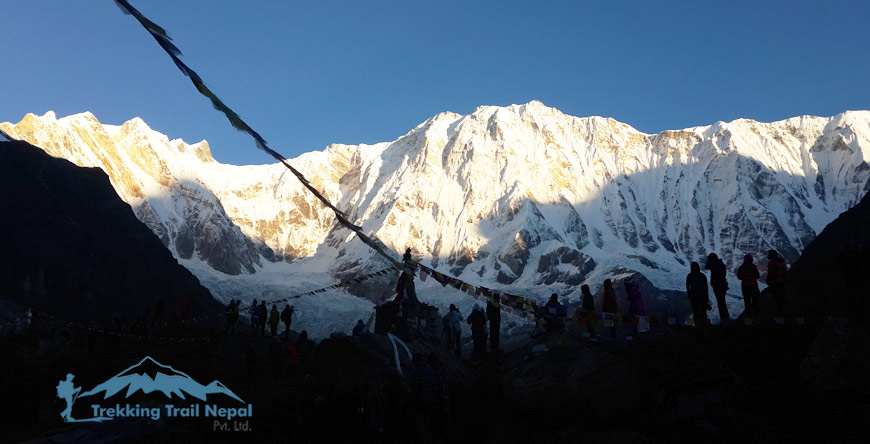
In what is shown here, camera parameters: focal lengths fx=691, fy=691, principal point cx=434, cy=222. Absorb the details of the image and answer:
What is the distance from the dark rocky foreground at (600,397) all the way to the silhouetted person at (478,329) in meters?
3.35

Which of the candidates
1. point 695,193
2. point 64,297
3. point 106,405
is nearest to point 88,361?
point 106,405

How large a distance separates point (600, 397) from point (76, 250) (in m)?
71.0

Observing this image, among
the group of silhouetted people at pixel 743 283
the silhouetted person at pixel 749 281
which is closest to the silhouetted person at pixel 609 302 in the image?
the group of silhouetted people at pixel 743 283

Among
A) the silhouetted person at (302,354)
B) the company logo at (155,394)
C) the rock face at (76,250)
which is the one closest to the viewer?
the company logo at (155,394)

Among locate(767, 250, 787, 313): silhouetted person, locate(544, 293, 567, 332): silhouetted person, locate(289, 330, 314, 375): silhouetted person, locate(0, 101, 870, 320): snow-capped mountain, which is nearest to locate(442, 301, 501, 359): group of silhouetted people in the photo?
locate(544, 293, 567, 332): silhouetted person

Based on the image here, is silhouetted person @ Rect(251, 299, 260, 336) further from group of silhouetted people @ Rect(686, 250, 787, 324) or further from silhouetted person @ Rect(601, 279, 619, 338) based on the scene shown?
A: group of silhouetted people @ Rect(686, 250, 787, 324)

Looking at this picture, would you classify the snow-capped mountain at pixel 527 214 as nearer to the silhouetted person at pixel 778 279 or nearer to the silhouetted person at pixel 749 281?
the silhouetted person at pixel 749 281

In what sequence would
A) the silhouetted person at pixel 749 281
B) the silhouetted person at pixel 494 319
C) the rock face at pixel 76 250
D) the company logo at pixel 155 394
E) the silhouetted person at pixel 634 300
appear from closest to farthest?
the company logo at pixel 155 394 < the silhouetted person at pixel 749 281 < the silhouetted person at pixel 634 300 < the silhouetted person at pixel 494 319 < the rock face at pixel 76 250

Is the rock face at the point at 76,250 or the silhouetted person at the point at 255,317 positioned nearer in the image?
the silhouetted person at the point at 255,317

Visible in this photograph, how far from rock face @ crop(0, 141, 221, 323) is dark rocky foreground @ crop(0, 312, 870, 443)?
50.0 m

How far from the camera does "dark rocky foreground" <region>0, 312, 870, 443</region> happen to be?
9.04 meters

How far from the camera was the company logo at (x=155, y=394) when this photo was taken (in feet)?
39.0

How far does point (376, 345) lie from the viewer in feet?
45.5

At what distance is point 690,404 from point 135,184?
7528 inches
